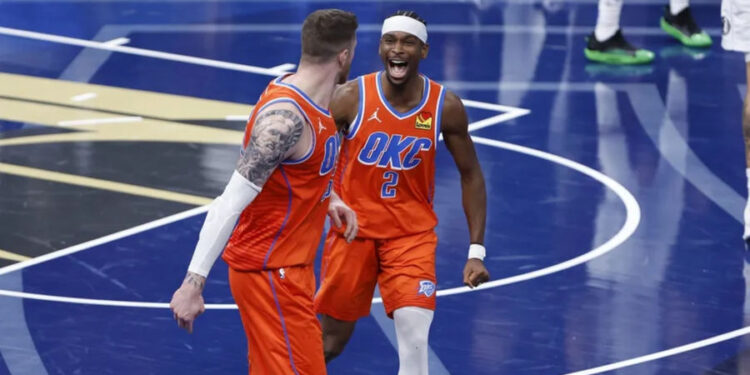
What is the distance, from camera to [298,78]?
533cm

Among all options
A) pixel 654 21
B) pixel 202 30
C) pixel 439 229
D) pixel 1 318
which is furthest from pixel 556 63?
pixel 1 318

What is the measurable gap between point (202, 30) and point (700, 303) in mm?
8804

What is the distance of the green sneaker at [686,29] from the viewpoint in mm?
15125

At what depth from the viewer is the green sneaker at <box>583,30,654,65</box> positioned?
47.2 feet

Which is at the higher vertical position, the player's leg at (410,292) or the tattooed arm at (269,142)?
the tattooed arm at (269,142)

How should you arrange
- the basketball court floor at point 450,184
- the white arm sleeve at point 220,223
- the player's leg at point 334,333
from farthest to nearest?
the basketball court floor at point 450,184 < the player's leg at point 334,333 < the white arm sleeve at point 220,223

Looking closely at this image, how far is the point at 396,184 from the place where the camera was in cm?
648

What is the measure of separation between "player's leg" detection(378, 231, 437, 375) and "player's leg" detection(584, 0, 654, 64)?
27.0 ft

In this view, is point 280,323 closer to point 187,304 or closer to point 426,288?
point 187,304

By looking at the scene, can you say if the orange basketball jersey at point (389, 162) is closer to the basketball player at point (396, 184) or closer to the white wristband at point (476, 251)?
the basketball player at point (396, 184)

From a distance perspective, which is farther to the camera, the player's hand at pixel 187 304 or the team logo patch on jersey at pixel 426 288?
the team logo patch on jersey at pixel 426 288

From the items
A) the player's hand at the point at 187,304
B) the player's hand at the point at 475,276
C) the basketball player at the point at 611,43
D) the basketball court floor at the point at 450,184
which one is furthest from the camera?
the basketball player at the point at 611,43

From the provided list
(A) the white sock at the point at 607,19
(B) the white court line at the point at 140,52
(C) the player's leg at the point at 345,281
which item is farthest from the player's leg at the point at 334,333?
(A) the white sock at the point at 607,19

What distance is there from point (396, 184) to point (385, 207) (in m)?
0.12
